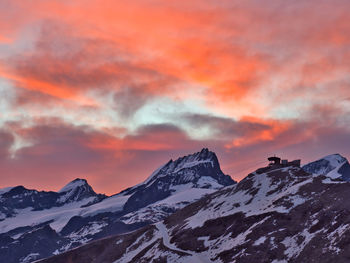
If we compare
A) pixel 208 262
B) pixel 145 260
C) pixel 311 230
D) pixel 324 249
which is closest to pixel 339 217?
pixel 311 230

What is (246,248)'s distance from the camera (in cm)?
16150

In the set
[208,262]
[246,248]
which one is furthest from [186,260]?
[246,248]

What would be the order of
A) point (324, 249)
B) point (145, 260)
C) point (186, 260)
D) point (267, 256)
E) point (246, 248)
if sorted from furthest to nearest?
point (145, 260)
point (186, 260)
point (246, 248)
point (267, 256)
point (324, 249)

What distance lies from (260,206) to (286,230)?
34041mm

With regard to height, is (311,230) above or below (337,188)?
below

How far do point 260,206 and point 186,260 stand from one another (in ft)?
121

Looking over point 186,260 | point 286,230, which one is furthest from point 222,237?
point 286,230

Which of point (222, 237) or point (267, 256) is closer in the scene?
point (267, 256)

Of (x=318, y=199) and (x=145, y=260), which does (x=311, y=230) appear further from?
(x=145, y=260)

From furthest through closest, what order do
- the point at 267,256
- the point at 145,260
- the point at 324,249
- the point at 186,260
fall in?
1. the point at 145,260
2. the point at 186,260
3. the point at 267,256
4. the point at 324,249

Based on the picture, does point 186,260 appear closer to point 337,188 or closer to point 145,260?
point 145,260

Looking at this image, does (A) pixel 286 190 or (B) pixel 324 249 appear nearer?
(B) pixel 324 249

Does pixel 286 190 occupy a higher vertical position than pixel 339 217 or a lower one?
higher

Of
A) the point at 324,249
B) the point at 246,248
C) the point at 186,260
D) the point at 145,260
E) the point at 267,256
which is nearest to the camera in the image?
the point at 324,249
